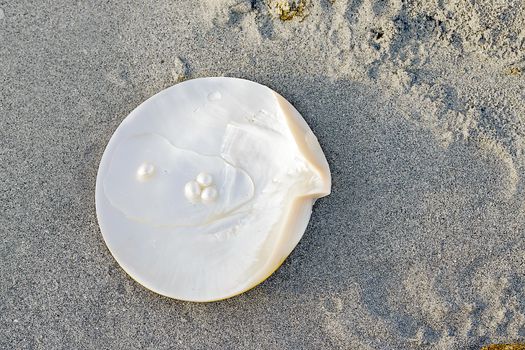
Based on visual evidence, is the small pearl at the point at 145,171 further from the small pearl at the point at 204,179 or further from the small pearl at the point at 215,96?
the small pearl at the point at 215,96

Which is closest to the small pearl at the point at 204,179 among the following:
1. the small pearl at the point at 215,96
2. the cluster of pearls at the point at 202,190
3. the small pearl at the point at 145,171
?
the cluster of pearls at the point at 202,190

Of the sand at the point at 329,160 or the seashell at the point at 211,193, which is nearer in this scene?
the seashell at the point at 211,193

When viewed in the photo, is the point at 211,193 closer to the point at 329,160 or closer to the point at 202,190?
the point at 202,190

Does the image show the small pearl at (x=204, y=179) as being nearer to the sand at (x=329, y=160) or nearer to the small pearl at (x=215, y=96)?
the small pearl at (x=215, y=96)

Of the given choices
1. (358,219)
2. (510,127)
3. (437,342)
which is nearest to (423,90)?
(510,127)

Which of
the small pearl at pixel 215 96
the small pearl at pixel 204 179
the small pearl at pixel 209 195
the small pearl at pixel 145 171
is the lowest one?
the small pearl at pixel 145 171

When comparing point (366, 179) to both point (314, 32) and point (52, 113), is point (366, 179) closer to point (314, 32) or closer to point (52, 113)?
point (314, 32)

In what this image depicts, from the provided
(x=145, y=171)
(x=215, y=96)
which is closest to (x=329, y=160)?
(x=215, y=96)

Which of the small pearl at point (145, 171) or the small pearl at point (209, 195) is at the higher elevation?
the small pearl at point (209, 195)
